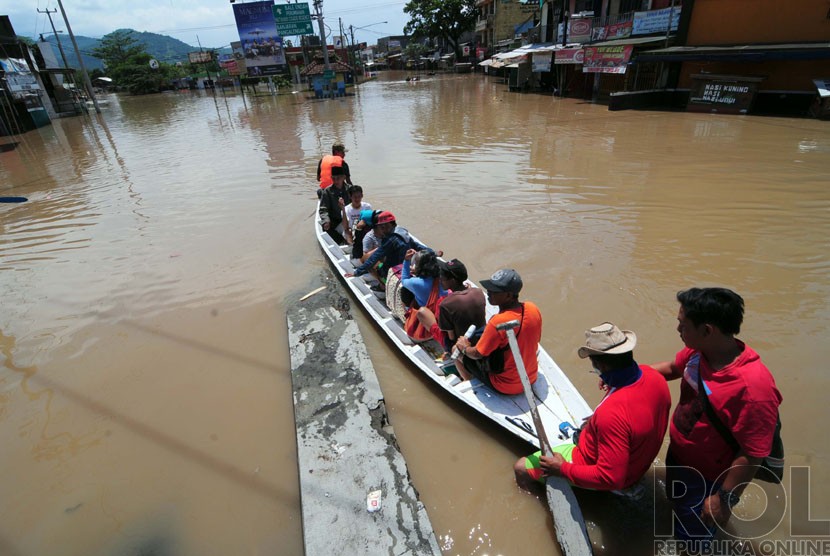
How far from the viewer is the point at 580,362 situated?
4.54m

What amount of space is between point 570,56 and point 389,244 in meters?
24.4

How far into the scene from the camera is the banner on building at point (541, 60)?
2765 cm

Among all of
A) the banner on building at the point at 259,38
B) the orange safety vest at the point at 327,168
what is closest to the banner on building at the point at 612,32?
the orange safety vest at the point at 327,168

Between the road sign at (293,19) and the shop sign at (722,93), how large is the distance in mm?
31329

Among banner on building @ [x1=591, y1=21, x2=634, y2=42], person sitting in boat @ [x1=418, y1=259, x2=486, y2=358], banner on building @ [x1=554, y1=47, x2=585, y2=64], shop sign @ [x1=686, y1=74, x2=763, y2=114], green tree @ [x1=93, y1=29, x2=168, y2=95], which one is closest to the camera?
person sitting in boat @ [x1=418, y1=259, x2=486, y2=358]

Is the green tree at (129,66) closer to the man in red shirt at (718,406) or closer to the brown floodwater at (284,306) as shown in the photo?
the brown floodwater at (284,306)

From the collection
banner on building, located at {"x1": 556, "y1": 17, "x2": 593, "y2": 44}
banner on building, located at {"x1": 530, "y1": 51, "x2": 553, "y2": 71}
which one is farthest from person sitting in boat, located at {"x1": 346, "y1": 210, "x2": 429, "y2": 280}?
banner on building, located at {"x1": 530, "y1": 51, "x2": 553, "y2": 71}

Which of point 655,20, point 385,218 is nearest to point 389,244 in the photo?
point 385,218

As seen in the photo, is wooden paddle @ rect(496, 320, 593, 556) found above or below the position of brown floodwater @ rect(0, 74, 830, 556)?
above

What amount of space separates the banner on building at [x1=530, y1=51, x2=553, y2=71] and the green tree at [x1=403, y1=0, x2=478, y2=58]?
2987cm

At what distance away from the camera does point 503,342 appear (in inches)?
126

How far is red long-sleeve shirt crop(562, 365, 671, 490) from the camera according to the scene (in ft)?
7.30

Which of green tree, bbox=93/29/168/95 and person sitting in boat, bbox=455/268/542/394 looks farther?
green tree, bbox=93/29/168/95

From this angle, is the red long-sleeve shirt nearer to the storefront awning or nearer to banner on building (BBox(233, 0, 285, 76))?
the storefront awning
